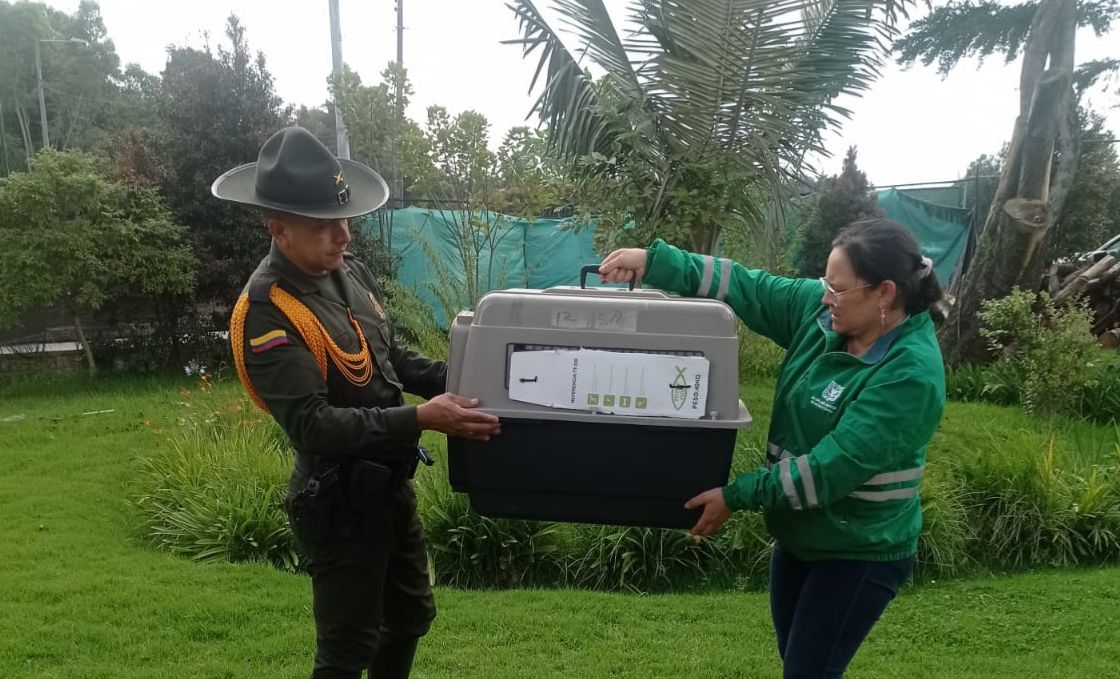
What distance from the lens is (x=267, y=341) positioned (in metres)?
1.84

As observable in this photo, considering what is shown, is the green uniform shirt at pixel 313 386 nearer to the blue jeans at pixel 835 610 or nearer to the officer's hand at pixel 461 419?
the officer's hand at pixel 461 419

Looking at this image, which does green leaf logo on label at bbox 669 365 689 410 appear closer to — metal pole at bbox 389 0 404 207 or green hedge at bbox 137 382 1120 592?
green hedge at bbox 137 382 1120 592

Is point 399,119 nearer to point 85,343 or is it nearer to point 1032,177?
point 85,343

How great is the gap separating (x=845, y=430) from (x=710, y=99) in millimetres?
3689

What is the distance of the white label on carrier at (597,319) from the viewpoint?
5.39 feet

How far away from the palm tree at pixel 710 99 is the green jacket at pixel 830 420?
263 cm

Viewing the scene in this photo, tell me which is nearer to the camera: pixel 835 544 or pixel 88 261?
pixel 835 544

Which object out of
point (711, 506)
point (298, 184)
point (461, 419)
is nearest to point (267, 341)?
point (298, 184)

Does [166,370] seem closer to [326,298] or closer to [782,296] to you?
[326,298]

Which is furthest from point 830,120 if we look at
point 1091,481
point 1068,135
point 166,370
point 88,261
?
point 166,370

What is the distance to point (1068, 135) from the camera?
8352 millimetres

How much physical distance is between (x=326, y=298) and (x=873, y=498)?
Result: 1.50 meters

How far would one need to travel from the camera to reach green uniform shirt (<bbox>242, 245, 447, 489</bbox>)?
72.1 inches

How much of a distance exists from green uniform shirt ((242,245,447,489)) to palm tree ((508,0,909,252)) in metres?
2.99
